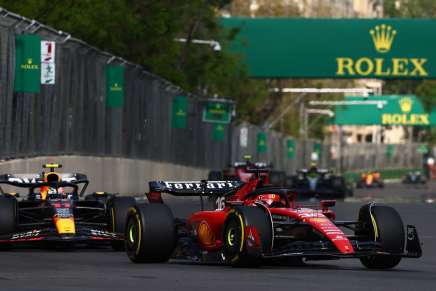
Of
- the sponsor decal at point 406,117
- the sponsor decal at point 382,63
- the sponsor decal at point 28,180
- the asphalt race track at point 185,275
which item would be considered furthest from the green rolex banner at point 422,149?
the asphalt race track at point 185,275

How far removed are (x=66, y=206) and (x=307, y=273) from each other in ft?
13.7

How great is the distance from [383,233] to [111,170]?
2337 centimetres

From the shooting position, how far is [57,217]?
1841 centimetres

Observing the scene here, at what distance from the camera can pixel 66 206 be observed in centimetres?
1858

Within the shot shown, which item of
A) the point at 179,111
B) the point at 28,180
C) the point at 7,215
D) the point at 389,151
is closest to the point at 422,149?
the point at 389,151

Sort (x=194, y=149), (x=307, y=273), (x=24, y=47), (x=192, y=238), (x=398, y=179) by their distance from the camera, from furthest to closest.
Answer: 1. (x=398, y=179)
2. (x=194, y=149)
3. (x=24, y=47)
4. (x=192, y=238)
5. (x=307, y=273)

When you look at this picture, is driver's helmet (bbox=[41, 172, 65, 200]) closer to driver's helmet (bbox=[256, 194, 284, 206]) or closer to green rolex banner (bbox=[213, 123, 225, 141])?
driver's helmet (bbox=[256, 194, 284, 206])

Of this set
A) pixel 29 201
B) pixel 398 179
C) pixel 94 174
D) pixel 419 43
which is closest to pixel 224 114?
pixel 419 43

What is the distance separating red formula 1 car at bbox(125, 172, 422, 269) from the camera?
50.2ft

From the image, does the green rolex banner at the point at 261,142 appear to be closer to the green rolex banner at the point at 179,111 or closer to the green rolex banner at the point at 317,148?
the green rolex banner at the point at 179,111

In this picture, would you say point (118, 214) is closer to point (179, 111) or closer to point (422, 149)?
point (179, 111)

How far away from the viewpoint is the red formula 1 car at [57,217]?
1817cm

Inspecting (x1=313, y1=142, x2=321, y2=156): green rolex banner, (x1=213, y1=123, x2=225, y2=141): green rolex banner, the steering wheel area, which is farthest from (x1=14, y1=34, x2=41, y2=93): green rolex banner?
(x1=313, y1=142, x2=321, y2=156): green rolex banner

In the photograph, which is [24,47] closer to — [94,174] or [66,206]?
[94,174]
